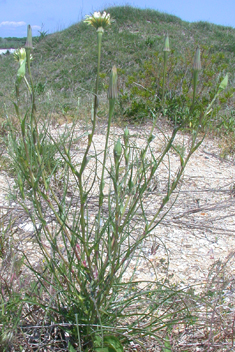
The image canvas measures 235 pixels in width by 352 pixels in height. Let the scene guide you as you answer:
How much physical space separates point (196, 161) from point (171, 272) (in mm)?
1588

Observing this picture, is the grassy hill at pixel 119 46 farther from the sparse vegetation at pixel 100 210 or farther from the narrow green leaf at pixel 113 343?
the narrow green leaf at pixel 113 343

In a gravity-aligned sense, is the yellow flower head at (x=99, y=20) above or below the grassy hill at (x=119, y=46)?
below

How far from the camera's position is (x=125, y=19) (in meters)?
15.4

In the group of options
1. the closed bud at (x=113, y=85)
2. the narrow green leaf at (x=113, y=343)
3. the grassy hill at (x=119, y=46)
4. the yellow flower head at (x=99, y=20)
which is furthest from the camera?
the grassy hill at (x=119, y=46)

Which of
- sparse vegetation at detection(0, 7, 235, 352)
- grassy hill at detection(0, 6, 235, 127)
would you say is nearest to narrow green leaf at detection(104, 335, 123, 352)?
sparse vegetation at detection(0, 7, 235, 352)

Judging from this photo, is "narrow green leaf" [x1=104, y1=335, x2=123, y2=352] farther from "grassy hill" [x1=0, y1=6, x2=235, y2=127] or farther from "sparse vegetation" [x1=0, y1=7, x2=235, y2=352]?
"grassy hill" [x1=0, y1=6, x2=235, y2=127]

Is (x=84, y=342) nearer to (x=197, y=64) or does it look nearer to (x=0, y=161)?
(x=197, y=64)

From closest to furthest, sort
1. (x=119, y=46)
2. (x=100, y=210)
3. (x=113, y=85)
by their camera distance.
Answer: (x=113, y=85) < (x=100, y=210) < (x=119, y=46)

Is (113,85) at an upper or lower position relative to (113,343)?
upper

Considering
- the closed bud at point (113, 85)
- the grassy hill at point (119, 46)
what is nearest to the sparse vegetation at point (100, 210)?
the closed bud at point (113, 85)

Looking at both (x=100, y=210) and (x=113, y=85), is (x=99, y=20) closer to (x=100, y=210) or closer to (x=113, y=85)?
Result: (x=113, y=85)

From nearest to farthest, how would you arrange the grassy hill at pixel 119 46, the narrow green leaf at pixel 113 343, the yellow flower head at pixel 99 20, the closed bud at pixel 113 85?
the closed bud at pixel 113 85
the yellow flower head at pixel 99 20
the narrow green leaf at pixel 113 343
the grassy hill at pixel 119 46

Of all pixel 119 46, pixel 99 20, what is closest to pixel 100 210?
pixel 99 20

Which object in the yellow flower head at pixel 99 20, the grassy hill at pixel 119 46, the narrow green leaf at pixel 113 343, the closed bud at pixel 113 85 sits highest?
the grassy hill at pixel 119 46
